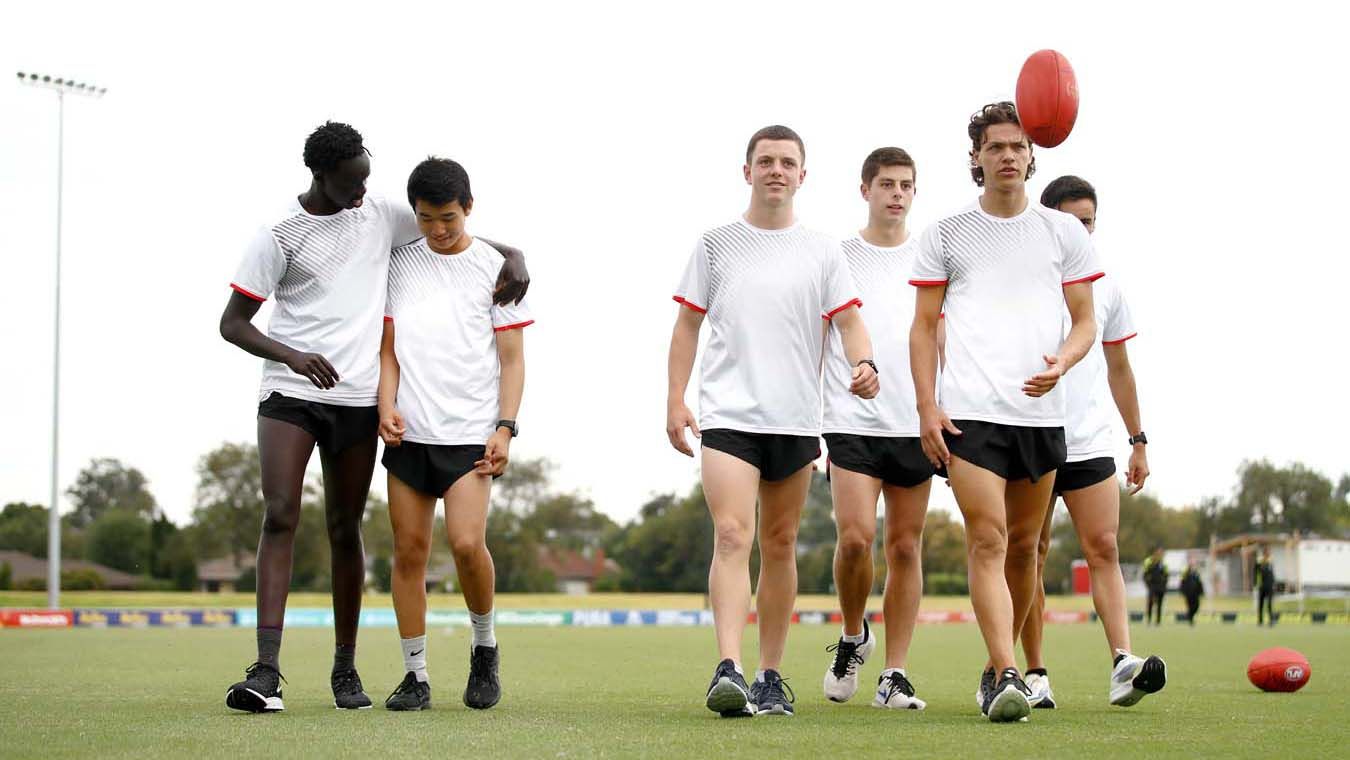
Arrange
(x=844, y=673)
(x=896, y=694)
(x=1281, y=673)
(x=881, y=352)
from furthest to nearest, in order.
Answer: (x=1281, y=673)
(x=881, y=352)
(x=844, y=673)
(x=896, y=694)

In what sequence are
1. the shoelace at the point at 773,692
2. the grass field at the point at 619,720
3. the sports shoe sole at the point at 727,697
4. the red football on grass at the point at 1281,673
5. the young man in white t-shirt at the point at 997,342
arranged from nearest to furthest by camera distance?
the grass field at the point at 619,720 < the sports shoe sole at the point at 727,697 < the young man in white t-shirt at the point at 997,342 < the shoelace at the point at 773,692 < the red football on grass at the point at 1281,673

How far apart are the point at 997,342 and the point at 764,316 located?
1.11 meters

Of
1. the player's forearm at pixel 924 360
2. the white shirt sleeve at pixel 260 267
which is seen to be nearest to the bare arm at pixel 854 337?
the player's forearm at pixel 924 360

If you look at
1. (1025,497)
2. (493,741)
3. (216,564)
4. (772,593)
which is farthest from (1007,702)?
(216,564)

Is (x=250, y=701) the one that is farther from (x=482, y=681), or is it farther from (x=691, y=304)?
(x=691, y=304)

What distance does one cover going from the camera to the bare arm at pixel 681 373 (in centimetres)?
664

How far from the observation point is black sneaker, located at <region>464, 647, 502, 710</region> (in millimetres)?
6984

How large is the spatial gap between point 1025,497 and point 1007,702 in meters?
1.12

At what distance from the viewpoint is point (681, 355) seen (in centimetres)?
686

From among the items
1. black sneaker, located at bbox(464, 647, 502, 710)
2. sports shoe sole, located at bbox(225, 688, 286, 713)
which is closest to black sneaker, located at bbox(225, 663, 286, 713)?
sports shoe sole, located at bbox(225, 688, 286, 713)

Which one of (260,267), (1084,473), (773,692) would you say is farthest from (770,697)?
(260,267)

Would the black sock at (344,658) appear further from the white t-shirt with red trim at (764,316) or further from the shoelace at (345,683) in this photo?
the white t-shirt with red trim at (764,316)

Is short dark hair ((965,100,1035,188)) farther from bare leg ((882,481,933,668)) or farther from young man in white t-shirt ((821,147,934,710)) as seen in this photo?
bare leg ((882,481,933,668))

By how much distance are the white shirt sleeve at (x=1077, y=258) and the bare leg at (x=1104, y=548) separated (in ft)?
4.73
